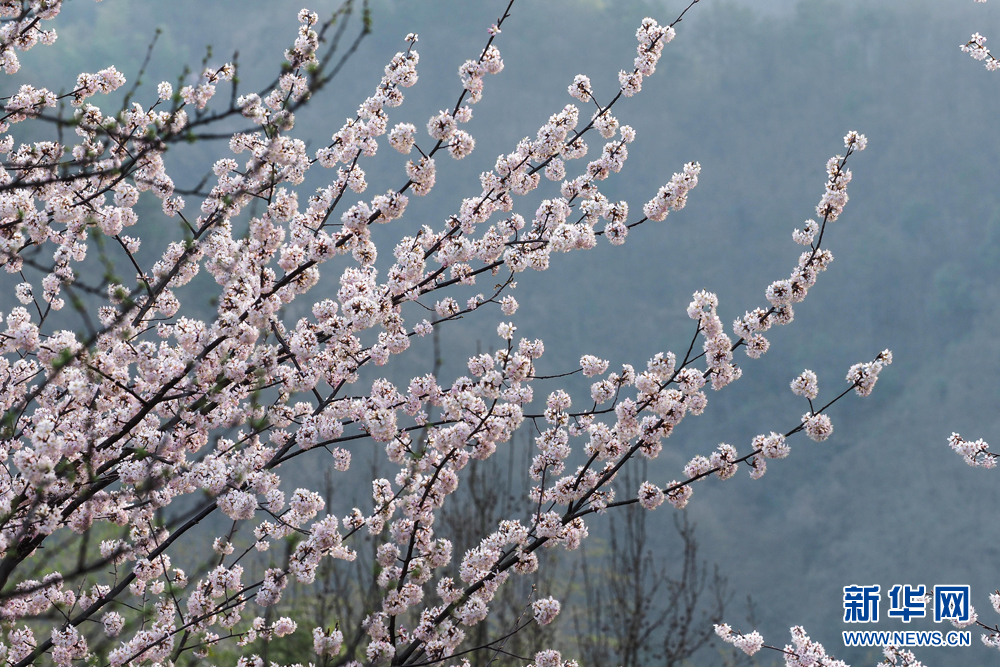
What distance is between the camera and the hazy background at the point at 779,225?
17750 millimetres

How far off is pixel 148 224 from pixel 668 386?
19865mm

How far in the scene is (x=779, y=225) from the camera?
23.0 meters

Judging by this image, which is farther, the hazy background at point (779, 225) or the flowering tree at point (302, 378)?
the hazy background at point (779, 225)

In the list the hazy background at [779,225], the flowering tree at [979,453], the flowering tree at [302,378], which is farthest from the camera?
the hazy background at [779,225]

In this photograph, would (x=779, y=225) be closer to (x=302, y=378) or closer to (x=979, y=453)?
(x=979, y=453)

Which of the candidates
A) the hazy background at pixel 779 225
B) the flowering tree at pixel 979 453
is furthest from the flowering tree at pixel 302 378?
the hazy background at pixel 779 225

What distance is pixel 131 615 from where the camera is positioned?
34.1ft

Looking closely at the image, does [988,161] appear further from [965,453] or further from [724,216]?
[965,453]

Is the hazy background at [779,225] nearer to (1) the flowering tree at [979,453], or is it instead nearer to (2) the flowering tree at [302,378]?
(1) the flowering tree at [979,453]

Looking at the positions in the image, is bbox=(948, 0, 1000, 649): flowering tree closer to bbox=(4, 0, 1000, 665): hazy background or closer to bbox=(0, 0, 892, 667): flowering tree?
bbox=(0, 0, 892, 667): flowering tree

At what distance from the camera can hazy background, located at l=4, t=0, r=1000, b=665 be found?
17750mm

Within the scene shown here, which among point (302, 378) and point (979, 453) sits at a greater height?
point (979, 453)

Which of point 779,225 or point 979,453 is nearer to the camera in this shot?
point 979,453

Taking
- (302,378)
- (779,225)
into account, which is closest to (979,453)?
(302,378)
